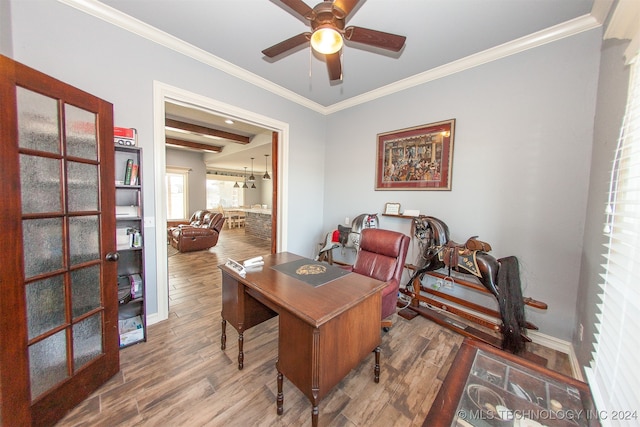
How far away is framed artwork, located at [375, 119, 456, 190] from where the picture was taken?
8.63 ft

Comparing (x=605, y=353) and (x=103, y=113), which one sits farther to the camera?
(x=103, y=113)

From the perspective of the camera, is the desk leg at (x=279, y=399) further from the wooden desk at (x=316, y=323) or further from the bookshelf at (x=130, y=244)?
the bookshelf at (x=130, y=244)

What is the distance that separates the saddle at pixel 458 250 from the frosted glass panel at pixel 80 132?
9.77 feet

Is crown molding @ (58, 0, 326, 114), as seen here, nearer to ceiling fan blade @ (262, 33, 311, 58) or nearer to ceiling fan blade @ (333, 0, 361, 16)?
ceiling fan blade @ (262, 33, 311, 58)

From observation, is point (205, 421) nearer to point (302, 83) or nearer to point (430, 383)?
point (430, 383)

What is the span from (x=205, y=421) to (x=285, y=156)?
117 inches

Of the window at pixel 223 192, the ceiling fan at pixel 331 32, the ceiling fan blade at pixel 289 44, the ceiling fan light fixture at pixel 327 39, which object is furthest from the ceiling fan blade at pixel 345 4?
the window at pixel 223 192

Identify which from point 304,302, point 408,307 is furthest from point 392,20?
point 408,307

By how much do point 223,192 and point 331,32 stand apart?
10.7 meters

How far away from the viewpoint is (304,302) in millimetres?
1303

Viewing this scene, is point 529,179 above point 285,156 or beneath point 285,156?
beneath

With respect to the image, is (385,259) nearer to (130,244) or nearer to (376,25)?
(376,25)

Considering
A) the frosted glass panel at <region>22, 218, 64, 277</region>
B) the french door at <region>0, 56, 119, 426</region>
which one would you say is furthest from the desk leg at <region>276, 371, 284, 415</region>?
the frosted glass panel at <region>22, 218, 64, 277</region>

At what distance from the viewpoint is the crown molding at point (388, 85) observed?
1854 mm
